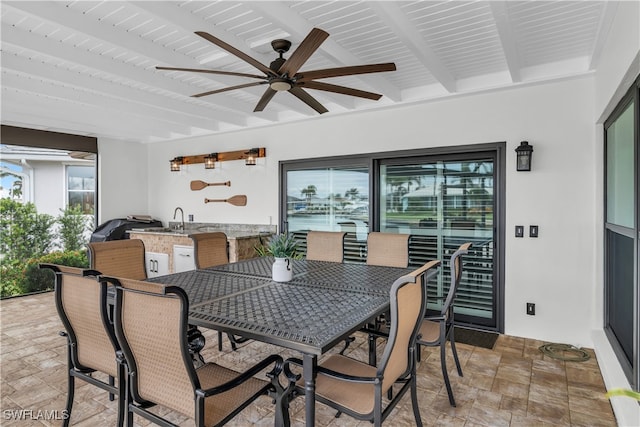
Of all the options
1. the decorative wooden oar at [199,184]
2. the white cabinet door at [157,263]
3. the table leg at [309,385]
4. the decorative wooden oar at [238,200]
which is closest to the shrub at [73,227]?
the white cabinet door at [157,263]

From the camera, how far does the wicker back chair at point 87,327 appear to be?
5.78 feet

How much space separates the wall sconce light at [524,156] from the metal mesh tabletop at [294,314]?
7.34 feet

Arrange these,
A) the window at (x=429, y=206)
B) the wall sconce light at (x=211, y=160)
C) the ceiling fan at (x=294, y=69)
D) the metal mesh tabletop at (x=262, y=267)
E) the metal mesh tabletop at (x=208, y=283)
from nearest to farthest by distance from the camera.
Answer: the ceiling fan at (x=294, y=69), the metal mesh tabletop at (x=208, y=283), the metal mesh tabletop at (x=262, y=267), the window at (x=429, y=206), the wall sconce light at (x=211, y=160)

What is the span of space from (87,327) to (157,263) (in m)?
3.70

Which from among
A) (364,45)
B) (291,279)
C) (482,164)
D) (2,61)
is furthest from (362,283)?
(2,61)

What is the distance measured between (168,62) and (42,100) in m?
2.42

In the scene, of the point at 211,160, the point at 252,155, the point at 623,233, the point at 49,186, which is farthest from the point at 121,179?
the point at 623,233

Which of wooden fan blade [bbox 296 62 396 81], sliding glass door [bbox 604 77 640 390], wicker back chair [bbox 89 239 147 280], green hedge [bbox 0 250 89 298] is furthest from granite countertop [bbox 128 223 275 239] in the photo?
sliding glass door [bbox 604 77 640 390]

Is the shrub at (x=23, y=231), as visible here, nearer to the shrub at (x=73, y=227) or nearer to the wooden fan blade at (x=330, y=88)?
the shrub at (x=73, y=227)

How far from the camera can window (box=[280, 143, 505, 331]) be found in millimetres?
3855

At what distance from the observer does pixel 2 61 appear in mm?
3018

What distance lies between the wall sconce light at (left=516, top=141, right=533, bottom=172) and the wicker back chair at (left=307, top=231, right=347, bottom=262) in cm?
182

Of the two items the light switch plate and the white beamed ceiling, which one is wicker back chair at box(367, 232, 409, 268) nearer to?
the light switch plate

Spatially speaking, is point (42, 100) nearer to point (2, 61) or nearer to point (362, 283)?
point (2, 61)
